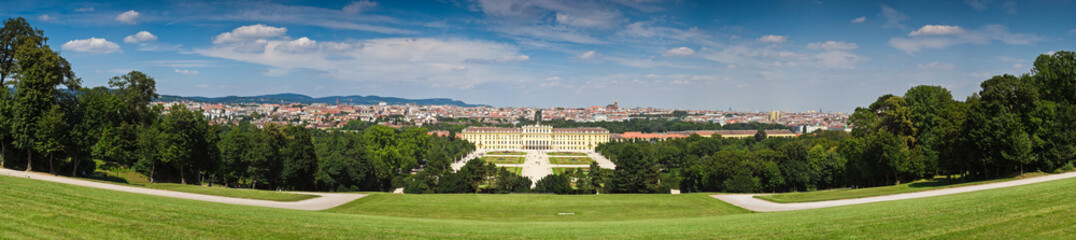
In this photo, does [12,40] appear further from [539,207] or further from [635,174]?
[635,174]

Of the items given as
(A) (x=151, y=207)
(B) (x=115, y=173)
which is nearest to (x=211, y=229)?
(A) (x=151, y=207)

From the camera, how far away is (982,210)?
12484mm

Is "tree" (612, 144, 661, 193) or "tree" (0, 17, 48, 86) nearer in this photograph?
"tree" (0, 17, 48, 86)

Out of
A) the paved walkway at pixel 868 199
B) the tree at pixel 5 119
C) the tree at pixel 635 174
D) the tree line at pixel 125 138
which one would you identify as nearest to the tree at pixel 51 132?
the tree line at pixel 125 138

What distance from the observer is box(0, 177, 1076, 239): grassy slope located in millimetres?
9828

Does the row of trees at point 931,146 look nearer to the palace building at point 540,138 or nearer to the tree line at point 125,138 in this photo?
the tree line at point 125,138

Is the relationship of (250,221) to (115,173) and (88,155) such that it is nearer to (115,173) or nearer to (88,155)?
(88,155)

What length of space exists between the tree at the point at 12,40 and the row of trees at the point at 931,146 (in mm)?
33377

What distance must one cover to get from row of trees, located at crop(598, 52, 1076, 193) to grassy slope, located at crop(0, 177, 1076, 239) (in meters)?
15.1

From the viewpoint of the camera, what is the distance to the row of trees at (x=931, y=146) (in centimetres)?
2659

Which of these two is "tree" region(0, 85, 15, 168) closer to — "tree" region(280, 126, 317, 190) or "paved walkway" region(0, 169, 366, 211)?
"paved walkway" region(0, 169, 366, 211)

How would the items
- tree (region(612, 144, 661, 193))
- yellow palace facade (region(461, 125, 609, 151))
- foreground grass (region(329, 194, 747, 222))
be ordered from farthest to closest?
yellow palace facade (region(461, 125, 609, 151)), tree (region(612, 144, 661, 193)), foreground grass (region(329, 194, 747, 222))

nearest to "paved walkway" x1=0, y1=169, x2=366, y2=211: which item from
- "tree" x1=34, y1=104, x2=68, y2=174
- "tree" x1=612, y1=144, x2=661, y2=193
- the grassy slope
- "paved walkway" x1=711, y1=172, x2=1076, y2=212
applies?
"tree" x1=34, y1=104, x2=68, y2=174

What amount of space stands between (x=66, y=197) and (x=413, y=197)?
14933 millimetres
